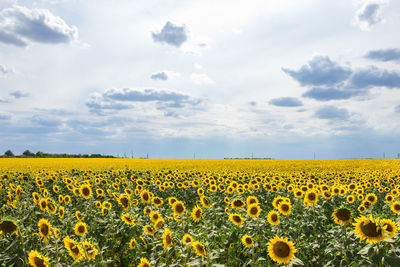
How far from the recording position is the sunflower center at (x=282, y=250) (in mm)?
4445

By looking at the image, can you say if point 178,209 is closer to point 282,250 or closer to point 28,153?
point 282,250

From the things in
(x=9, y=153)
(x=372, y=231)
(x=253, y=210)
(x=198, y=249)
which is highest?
(x=9, y=153)

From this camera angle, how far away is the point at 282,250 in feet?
14.6

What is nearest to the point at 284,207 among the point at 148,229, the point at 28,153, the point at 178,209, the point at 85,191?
the point at 178,209

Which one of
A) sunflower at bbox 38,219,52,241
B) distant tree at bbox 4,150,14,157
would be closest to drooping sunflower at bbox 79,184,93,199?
sunflower at bbox 38,219,52,241

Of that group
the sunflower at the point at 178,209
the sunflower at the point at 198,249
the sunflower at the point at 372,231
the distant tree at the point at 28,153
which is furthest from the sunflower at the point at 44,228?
the distant tree at the point at 28,153

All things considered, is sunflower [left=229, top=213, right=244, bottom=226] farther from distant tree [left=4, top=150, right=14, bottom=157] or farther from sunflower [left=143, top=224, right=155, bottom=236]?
distant tree [left=4, top=150, right=14, bottom=157]

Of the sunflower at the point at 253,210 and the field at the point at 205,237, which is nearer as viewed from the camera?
the field at the point at 205,237

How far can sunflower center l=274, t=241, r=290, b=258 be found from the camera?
445 centimetres

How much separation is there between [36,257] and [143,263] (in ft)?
4.72

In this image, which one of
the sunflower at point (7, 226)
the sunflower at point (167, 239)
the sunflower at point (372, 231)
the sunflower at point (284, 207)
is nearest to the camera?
the sunflower at point (372, 231)

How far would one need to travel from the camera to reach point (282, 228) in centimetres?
719

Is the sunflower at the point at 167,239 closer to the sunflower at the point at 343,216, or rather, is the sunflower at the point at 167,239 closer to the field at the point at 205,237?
the field at the point at 205,237

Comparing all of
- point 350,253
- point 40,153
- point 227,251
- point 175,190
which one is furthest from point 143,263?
point 40,153
